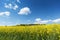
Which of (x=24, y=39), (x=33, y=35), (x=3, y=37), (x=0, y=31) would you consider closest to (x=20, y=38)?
(x=24, y=39)

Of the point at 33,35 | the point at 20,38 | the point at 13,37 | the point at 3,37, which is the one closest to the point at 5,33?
the point at 3,37

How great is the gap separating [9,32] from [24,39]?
2.04m

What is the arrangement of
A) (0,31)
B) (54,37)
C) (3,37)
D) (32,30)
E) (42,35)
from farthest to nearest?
(0,31) → (3,37) → (32,30) → (42,35) → (54,37)

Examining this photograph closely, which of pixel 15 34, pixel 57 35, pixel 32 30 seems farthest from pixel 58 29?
pixel 15 34

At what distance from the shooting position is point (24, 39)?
35.2 feet

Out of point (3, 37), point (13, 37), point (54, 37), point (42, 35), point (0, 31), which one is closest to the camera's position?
point (54, 37)

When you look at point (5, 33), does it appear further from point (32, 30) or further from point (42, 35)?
point (42, 35)

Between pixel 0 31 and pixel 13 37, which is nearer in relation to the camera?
pixel 13 37

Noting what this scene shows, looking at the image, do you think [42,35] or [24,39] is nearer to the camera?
[42,35]

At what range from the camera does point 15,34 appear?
11.8m

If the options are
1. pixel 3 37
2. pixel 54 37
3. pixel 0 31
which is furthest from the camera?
pixel 0 31

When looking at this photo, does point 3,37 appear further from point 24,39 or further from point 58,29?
point 58,29

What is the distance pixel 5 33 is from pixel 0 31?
0.86 metres

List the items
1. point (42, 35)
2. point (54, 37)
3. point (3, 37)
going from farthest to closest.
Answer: point (3, 37) < point (42, 35) < point (54, 37)
